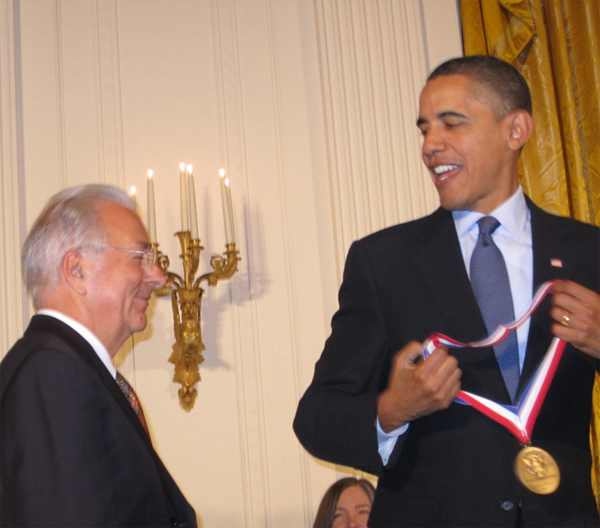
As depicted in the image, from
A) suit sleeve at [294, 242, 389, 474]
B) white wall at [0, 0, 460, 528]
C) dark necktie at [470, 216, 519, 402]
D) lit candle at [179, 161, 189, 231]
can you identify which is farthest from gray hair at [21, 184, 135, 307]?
white wall at [0, 0, 460, 528]

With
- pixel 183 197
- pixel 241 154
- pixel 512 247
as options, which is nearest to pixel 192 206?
pixel 183 197

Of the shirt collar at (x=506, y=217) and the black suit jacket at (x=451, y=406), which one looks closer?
the black suit jacket at (x=451, y=406)

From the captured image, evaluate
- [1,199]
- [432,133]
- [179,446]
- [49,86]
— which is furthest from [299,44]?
[432,133]

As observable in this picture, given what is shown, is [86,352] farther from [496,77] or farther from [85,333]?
[496,77]

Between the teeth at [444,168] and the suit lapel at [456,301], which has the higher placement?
the teeth at [444,168]

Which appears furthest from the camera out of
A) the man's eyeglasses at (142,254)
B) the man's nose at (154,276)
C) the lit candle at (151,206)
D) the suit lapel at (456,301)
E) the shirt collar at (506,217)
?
the lit candle at (151,206)

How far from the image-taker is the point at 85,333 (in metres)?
2.77

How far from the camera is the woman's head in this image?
430 cm

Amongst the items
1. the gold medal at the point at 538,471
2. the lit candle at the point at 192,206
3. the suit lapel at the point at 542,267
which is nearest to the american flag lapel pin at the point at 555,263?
the suit lapel at the point at 542,267

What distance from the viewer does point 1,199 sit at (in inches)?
184

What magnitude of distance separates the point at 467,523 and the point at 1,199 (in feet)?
9.60

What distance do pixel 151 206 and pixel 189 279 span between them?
0.37 m

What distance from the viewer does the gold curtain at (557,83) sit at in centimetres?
484

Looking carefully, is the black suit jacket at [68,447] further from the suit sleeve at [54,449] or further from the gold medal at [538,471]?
the gold medal at [538,471]
